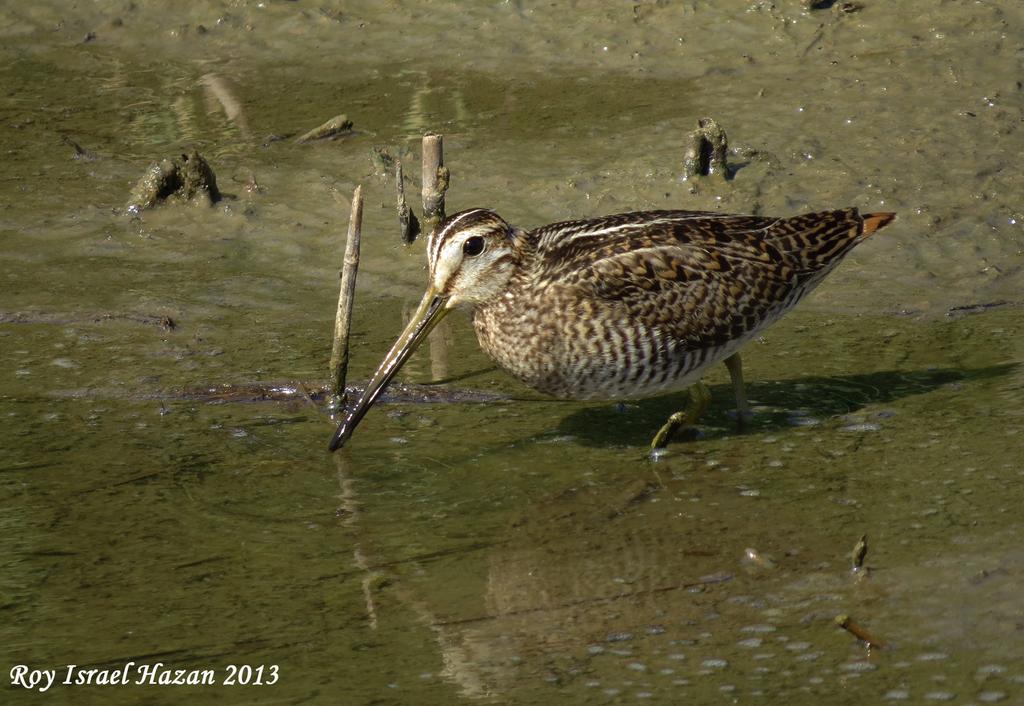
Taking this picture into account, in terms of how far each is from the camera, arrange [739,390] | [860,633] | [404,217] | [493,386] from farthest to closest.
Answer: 1. [404,217]
2. [493,386]
3. [739,390]
4. [860,633]

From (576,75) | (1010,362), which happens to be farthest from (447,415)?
(576,75)

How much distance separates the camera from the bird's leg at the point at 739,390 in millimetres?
7762

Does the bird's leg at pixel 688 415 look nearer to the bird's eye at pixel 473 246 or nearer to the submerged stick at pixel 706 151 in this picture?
the bird's eye at pixel 473 246

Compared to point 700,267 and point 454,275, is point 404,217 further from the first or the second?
point 700,267

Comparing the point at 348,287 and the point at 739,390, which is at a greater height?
the point at 348,287

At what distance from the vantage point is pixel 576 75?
11.9 meters

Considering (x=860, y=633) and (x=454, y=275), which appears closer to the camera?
(x=860, y=633)

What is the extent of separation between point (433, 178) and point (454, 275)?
6.53ft

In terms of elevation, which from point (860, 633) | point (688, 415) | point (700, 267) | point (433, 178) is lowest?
point (860, 633)

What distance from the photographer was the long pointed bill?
7.41 meters

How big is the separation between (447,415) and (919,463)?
7.58ft

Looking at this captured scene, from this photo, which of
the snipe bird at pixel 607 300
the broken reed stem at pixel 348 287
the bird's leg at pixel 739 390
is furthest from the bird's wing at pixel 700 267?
the broken reed stem at pixel 348 287

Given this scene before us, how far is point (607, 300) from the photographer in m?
7.37

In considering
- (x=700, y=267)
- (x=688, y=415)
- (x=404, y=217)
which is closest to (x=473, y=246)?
(x=700, y=267)
